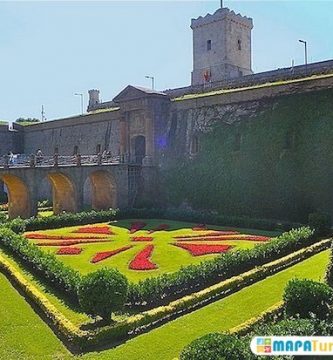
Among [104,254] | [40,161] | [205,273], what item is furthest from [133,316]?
[40,161]

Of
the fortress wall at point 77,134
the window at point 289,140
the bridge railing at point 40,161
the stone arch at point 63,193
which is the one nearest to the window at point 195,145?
the bridge railing at point 40,161

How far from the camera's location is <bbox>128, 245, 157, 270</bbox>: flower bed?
15.7 meters

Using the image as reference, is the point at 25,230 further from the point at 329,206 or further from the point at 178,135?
the point at 329,206

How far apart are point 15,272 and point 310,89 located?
16834mm

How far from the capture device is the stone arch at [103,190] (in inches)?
1204

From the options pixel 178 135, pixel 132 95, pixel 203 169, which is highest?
pixel 132 95

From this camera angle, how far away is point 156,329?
11430 mm

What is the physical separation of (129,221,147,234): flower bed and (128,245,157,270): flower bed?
4999 mm

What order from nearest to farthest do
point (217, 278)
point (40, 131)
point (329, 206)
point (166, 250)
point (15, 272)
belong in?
point (217, 278)
point (15, 272)
point (166, 250)
point (329, 206)
point (40, 131)

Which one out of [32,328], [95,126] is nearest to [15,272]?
[32,328]

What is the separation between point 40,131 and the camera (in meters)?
44.1

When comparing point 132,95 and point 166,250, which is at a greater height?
point 132,95

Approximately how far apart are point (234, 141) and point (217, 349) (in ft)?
68.6

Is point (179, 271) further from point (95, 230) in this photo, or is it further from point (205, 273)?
point (95, 230)
